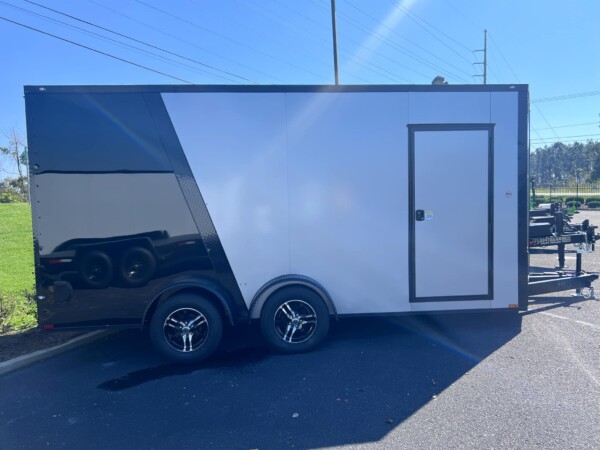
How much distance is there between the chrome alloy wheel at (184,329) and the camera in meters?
4.45

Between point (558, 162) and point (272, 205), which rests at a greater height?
point (558, 162)

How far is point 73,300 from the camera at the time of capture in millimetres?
4355

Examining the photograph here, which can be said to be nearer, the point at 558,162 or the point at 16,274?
the point at 16,274

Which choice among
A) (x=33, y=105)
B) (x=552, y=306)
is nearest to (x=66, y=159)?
(x=33, y=105)

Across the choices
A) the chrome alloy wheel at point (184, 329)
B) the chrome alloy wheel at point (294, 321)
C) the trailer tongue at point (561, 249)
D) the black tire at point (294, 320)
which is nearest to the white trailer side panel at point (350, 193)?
the black tire at point (294, 320)

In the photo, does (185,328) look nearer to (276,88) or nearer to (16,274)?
(276,88)

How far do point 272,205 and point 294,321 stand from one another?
1306 millimetres

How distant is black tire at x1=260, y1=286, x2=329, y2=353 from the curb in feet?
7.33

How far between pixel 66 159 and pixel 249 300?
2404 mm

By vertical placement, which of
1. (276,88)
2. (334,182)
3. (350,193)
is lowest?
(350,193)

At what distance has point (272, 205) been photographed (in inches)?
180

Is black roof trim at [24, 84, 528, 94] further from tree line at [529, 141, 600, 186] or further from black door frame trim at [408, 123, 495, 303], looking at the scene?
tree line at [529, 141, 600, 186]

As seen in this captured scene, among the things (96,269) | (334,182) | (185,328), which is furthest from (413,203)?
(96,269)

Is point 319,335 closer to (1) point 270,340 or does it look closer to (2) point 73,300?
(1) point 270,340
